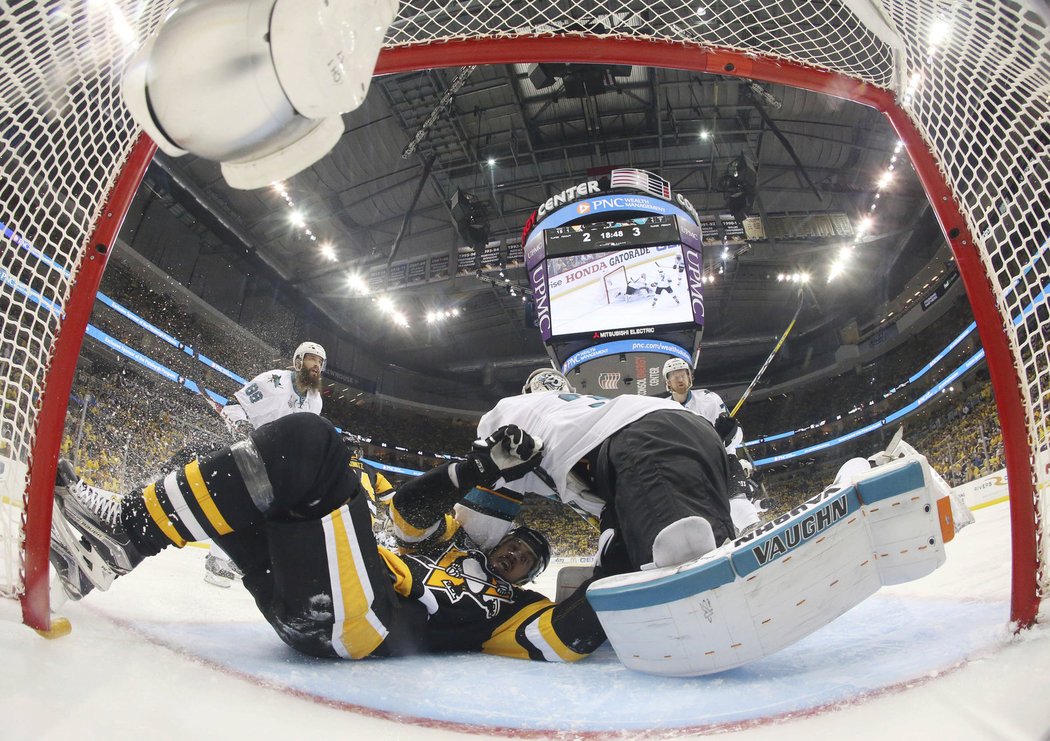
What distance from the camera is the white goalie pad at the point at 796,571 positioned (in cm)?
103

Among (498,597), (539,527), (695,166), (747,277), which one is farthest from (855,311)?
(498,597)

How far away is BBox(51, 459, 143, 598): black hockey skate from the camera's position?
45.3 inches

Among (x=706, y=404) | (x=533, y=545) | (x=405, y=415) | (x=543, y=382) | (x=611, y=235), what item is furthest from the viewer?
(x=405, y=415)

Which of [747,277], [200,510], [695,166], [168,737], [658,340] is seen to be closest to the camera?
[168,737]

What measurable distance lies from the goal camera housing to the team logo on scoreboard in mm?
5254

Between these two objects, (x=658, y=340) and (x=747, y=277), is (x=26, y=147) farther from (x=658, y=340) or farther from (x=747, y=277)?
(x=747, y=277)

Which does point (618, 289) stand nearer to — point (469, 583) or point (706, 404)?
point (706, 404)

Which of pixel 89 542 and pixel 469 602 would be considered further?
pixel 469 602

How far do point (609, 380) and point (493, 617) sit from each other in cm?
435

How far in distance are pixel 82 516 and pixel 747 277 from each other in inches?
669

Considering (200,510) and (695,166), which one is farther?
(695,166)

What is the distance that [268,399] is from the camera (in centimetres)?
383

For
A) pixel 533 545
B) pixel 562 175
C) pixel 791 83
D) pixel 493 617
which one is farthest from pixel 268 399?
pixel 562 175

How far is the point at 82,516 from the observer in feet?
3.84
